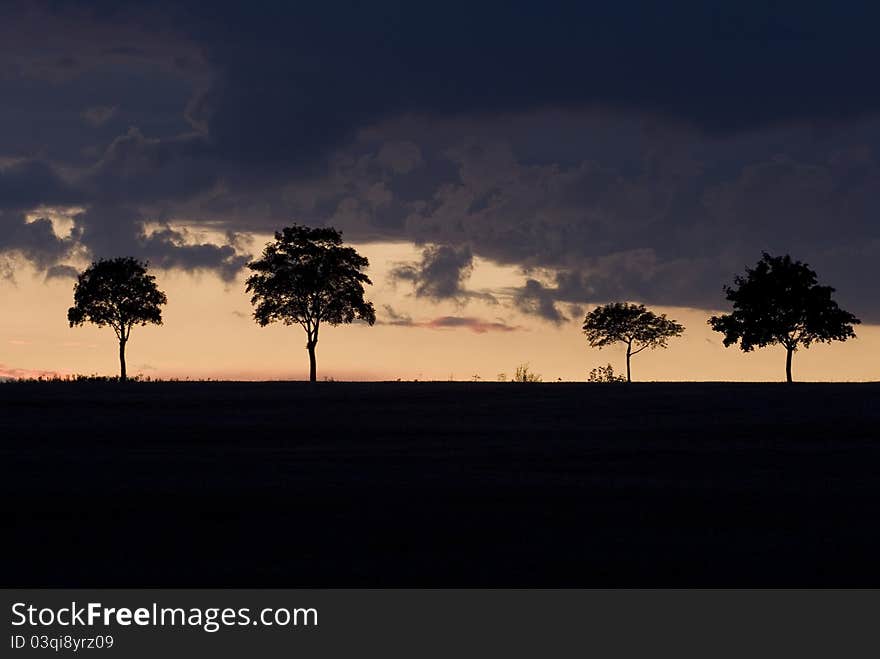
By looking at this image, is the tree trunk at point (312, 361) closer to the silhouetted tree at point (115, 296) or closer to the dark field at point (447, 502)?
the silhouetted tree at point (115, 296)

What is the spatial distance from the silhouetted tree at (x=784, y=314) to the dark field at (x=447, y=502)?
62.4m

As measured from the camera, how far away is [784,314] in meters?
108

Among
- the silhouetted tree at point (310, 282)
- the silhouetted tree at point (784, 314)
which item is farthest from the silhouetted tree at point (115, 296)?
the silhouetted tree at point (784, 314)

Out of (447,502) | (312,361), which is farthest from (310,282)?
(447,502)

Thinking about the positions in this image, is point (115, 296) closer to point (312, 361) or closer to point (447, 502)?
point (312, 361)

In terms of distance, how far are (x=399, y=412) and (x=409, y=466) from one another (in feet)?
81.9

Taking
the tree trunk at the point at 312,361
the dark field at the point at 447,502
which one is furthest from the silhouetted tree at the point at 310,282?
the dark field at the point at 447,502

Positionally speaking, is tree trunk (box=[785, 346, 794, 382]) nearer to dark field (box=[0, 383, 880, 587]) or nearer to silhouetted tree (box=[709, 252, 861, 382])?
silhouetted tree (box=[709, 252, 861, 382])

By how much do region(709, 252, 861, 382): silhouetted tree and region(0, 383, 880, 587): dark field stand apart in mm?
62445

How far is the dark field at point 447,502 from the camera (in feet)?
52.0

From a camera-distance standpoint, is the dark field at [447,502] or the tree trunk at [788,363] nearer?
the dark field at [447,502]

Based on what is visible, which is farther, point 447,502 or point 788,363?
point 788,363

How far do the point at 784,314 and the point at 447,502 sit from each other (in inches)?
3575

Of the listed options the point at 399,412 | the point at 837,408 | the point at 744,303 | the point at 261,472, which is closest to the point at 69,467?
the point at 261,472
